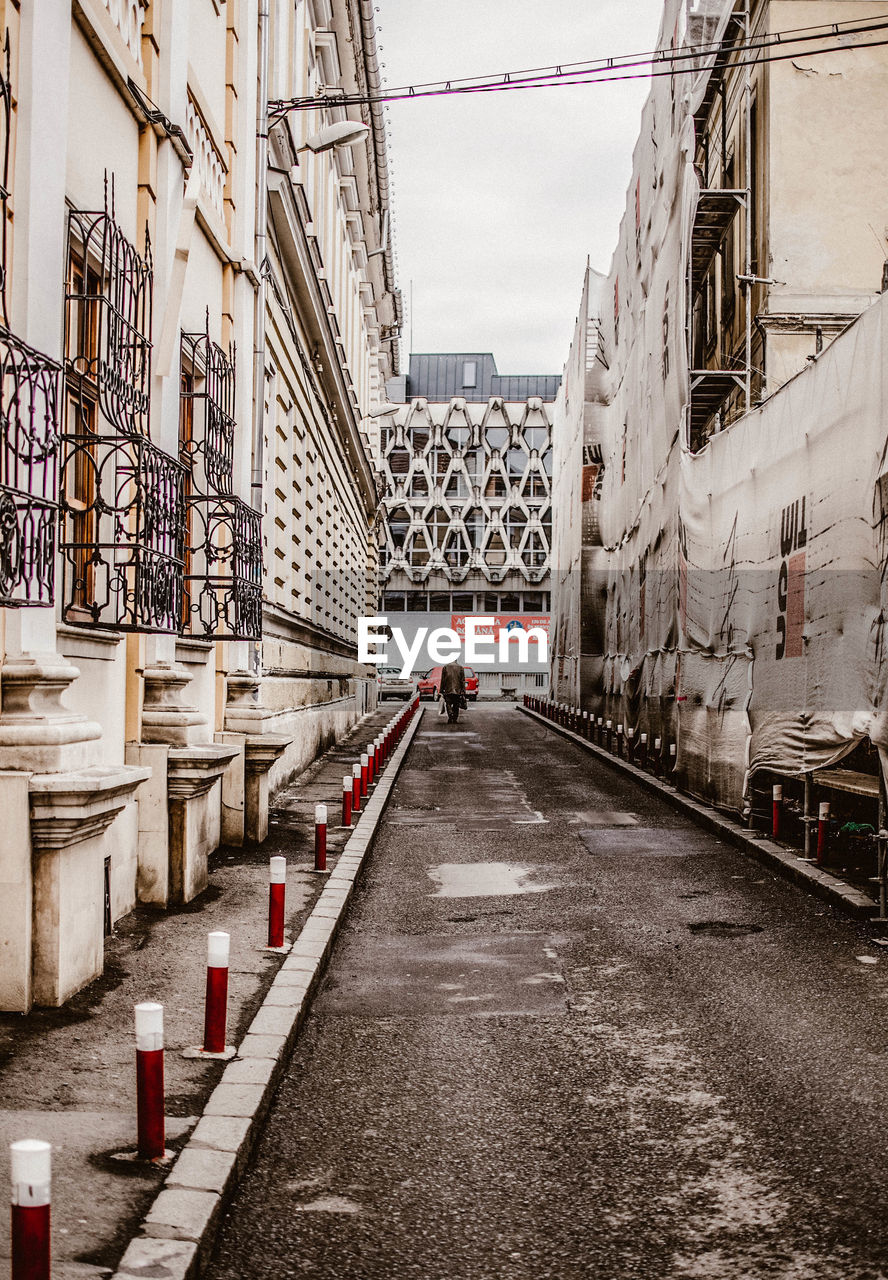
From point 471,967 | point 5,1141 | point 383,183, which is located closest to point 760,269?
point 471,967

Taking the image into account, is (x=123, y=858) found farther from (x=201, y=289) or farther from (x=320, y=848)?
(x=201, y=289)

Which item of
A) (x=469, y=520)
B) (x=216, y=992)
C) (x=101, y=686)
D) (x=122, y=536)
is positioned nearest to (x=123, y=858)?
(x=101, y=686)

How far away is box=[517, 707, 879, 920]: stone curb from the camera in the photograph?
9.48 metres

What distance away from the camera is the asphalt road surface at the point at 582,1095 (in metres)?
4.19

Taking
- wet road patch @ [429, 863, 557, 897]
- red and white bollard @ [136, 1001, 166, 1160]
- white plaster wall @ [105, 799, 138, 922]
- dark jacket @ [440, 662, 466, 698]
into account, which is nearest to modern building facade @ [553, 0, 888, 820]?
wet road patch @ [429, 863, 557, 897]

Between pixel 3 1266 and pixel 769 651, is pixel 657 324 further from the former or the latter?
pixel 3 1266

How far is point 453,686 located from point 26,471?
30986 millimetres

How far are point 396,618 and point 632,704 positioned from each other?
52.4m

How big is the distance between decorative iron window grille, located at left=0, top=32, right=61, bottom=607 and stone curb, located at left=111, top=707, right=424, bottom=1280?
2.12m

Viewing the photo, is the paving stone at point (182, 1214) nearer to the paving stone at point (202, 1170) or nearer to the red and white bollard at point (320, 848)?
the paving stone at point (202, 1170)

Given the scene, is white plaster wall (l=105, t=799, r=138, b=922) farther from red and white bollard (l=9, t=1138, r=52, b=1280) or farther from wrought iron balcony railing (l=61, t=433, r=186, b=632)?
red and white bollard (l=9, t=1138, r=52, b=1280)

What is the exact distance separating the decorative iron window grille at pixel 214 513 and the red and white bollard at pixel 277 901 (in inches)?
132

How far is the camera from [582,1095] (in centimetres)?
567

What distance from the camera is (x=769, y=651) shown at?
41.2 feet
